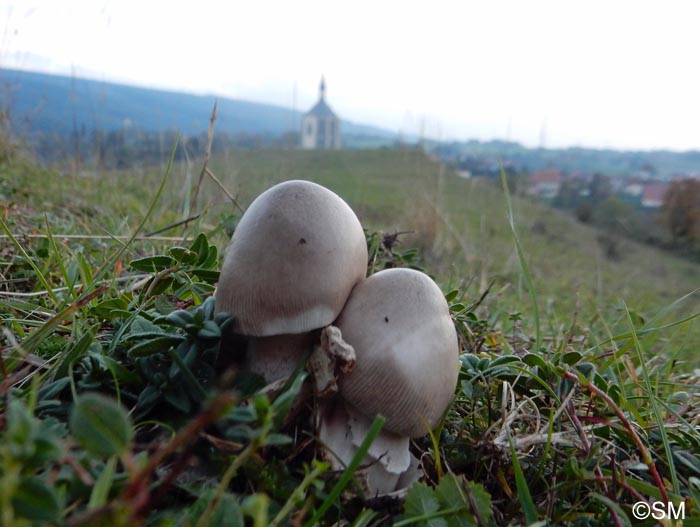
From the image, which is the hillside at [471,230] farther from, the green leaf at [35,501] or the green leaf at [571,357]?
the green leaf at [35,501]

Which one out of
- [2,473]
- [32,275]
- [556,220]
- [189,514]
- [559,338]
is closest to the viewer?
[2,473]

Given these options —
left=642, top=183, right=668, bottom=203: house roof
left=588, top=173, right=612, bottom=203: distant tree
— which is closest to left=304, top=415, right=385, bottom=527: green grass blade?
left=588, top=173, right=612, bottom=203: distant tree

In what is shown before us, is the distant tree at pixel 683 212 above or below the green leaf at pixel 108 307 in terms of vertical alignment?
below

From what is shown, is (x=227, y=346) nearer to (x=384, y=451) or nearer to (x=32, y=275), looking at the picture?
(x=384, y=451)

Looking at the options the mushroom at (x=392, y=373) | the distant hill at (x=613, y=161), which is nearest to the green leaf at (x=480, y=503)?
the mushroom at (x=392, y=373)

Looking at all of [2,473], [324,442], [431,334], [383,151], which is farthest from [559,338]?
[383,151]

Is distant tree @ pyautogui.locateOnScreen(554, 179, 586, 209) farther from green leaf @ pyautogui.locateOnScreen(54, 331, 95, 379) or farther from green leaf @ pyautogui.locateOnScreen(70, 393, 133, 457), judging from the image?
green leaf @ pyautogui.locateOnScreen(70, 393, 133, 457)
